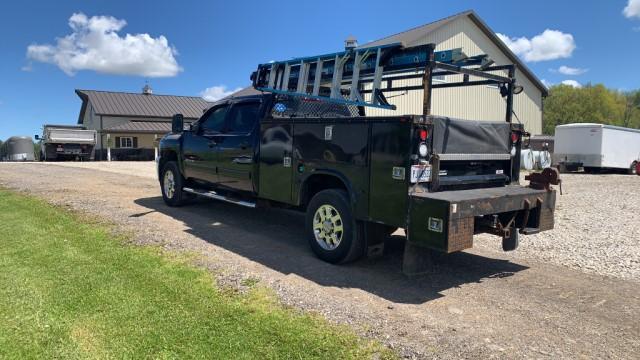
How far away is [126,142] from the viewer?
141 ft

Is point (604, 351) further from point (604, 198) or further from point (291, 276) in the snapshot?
point (604, 198)

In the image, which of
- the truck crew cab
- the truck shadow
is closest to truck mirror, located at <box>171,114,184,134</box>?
the truck shadow

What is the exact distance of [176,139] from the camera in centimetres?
947

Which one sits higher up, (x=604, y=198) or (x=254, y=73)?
(x=254, y=73)

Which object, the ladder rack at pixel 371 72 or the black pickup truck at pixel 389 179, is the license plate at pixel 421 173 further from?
the ladder rack at pixel 371 72

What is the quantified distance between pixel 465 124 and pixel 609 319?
230 centimetres

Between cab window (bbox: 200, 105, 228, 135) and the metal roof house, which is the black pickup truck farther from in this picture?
the metal roof house

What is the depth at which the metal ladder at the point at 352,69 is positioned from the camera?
221 inches

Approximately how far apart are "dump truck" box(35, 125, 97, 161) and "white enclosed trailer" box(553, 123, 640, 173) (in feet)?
95.5

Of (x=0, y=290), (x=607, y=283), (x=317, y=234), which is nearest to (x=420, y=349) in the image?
(x=317, y=234)

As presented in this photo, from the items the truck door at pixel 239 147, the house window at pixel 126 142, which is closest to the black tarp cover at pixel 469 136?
the truck door at pixel 239 147

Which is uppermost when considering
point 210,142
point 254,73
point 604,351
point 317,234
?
point 254,73

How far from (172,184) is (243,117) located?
9.13ft

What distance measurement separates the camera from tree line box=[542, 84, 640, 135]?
6025 centimetres
